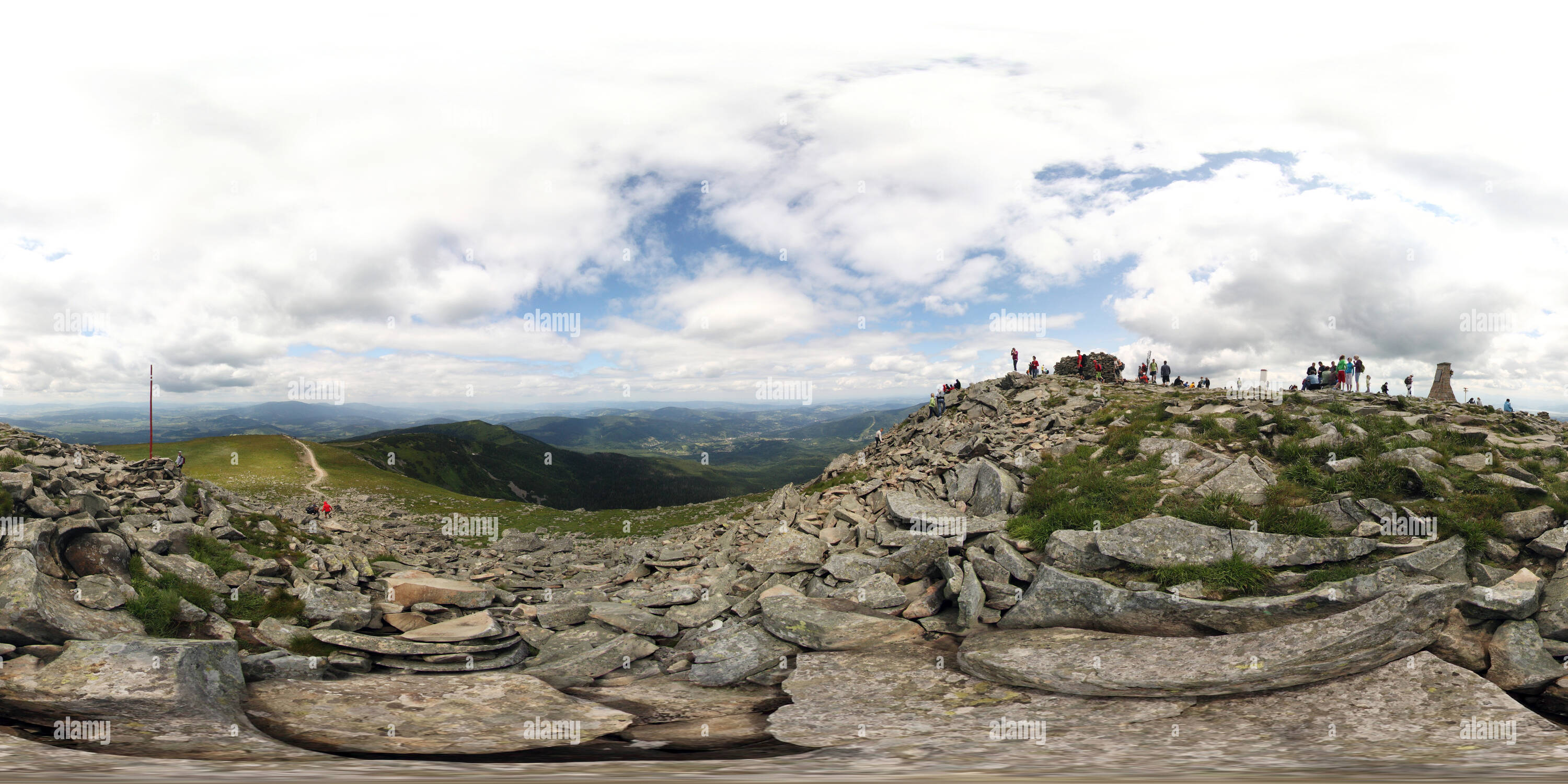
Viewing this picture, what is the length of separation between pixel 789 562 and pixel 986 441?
14.6 m

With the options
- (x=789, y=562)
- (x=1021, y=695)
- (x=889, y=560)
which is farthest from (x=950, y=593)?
(x=789, y=562)

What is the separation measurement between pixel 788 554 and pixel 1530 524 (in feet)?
71.9

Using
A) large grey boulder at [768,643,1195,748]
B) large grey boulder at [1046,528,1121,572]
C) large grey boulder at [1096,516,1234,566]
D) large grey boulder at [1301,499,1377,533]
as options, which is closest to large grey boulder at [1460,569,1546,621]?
large grey boulder at [1301,499,1377,533]

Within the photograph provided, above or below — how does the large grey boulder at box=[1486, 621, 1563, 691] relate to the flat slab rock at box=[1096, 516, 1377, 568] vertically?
below

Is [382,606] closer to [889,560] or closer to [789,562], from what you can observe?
[789,562]

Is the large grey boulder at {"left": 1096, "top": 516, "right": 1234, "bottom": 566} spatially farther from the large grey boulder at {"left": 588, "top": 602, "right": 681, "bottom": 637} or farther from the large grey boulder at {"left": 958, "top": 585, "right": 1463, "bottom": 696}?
the large grey boulder at {"left": 588, "top": 602, "right": 681, "bottom": 637}

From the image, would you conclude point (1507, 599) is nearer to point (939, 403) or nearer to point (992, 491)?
point (992, 491)

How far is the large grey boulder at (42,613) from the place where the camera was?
1277 cm

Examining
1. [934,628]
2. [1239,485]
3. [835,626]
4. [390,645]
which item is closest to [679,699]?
[835,626]

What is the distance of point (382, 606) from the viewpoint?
20.3m

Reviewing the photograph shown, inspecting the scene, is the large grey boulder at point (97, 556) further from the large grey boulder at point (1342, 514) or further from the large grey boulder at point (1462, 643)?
the large grey boulder at point (1342, 514)

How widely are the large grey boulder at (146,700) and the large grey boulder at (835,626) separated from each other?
11.5 metres

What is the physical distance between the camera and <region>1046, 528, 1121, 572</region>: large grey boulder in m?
17.5

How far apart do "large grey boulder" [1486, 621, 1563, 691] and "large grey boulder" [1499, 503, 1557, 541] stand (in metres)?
3.47
